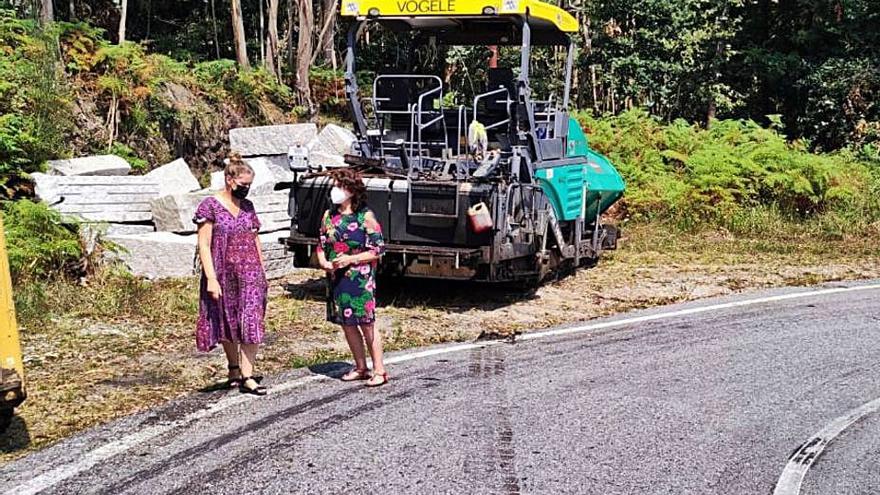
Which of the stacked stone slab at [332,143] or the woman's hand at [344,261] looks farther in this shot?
the stacked stone slab at [332,143]

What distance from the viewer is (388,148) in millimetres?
11062

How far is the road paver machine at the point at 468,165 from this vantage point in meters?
9.48

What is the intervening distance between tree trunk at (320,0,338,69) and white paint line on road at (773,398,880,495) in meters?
16.7

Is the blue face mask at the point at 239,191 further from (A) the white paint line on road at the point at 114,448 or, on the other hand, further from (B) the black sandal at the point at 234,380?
(A) the white paint line on road at the point at 114,448

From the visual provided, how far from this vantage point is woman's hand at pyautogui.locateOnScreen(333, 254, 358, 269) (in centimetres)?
677

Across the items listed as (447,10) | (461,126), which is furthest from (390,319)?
(447,10)

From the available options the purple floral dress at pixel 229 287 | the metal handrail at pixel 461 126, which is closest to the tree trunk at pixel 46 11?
the metal handrail at pixel 461 126

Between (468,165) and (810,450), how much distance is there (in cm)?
525

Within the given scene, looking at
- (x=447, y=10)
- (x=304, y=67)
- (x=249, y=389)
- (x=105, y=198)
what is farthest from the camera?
(x=304, y=67)

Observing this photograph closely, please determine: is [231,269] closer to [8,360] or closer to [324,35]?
[8,360]

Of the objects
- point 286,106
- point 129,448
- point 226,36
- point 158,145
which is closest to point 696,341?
point 129,448

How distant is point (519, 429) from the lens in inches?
236

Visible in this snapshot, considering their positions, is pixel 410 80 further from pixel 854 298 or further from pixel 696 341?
pixel 854 298

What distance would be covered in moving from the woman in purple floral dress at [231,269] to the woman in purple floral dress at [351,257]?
21.5 inches
